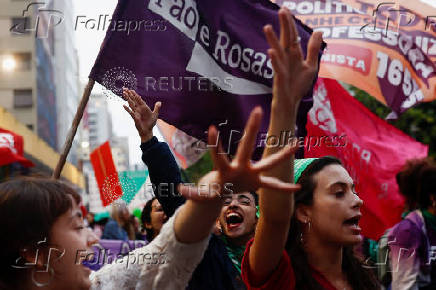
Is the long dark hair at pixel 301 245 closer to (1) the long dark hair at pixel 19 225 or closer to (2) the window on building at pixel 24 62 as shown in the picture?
(1) the long dark hair at pixel 19 225

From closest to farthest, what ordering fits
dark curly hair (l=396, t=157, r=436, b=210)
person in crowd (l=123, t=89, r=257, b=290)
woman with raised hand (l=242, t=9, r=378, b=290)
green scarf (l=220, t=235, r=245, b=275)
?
woman with raised hand (l=242, t=9, r=378, b=290) < person in crowd (l=123, t=89, r=257, b=290) < green scarf (l=220, t=235, r=245, b=275) < dark curly hair (l=396, t=157, r=436, b=210)

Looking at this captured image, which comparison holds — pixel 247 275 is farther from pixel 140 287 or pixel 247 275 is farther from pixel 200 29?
pixel 200 29

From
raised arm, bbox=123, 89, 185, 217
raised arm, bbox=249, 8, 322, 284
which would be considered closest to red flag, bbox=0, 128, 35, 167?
raised arm, bbox=123, 89, 185, 217

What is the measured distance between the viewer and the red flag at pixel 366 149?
5.34 metres

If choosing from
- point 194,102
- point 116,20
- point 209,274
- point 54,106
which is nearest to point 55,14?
point 116,20

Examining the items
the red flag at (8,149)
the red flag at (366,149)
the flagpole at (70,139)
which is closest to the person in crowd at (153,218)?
the flagpole at (70,139)

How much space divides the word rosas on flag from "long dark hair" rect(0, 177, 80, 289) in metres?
4.11

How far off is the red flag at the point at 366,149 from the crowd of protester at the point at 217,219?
259 centimetres

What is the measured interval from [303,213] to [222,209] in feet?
1.11

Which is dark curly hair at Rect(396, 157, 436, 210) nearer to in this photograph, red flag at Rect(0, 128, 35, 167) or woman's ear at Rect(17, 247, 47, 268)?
woman's ear at Rect(17, 247, 47, 268)

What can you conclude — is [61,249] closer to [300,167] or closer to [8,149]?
[300,167]

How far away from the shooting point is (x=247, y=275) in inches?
82.4

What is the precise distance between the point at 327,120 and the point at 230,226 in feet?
7.90

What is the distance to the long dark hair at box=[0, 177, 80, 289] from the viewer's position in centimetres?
179
